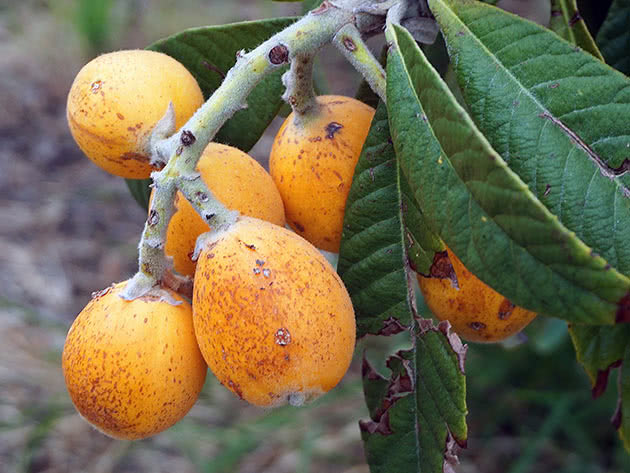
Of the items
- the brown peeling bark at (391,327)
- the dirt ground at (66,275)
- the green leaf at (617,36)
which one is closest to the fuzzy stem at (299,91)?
the brown peeling bark at (391,327)

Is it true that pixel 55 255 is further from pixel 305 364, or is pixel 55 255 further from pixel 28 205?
pixel 305 364

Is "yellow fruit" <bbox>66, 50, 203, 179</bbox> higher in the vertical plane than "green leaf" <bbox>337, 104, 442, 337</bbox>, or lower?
higher

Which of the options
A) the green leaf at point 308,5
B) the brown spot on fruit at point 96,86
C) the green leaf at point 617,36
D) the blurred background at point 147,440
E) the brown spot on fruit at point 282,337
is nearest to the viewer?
the brown spot on fruit at point 282,337

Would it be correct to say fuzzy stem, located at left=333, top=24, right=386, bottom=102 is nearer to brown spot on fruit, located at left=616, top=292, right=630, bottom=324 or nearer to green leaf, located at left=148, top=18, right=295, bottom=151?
green leaf, located at left=148, top=18, right=295, bottom=151

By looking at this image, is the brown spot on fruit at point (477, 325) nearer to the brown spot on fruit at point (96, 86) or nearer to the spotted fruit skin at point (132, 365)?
the spotted fruit skin at point (132, 365)

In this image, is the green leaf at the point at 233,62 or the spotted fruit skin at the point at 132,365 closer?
the spotted fruit skin at the point at 132,365

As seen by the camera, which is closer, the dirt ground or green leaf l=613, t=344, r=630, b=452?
green leaf l=613, t=344, r=630, b=452

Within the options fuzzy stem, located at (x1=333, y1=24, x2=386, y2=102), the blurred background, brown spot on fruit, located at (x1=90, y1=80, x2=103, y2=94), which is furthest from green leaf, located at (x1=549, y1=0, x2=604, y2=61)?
the blurred background

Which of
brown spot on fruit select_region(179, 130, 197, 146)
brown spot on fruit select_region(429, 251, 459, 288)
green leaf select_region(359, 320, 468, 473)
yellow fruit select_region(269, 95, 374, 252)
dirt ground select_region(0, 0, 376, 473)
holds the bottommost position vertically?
dirt ground select_region(0, 0, 376, 473)
